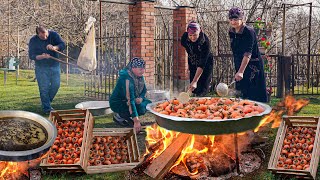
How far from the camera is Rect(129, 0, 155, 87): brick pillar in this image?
8.88 meters

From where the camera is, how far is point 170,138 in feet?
16.1

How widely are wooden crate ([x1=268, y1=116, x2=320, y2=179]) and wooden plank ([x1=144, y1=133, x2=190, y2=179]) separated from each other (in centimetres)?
105

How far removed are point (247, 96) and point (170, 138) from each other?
192cm

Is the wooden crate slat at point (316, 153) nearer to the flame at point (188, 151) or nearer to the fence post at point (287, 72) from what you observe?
the flame at point (188, 151)

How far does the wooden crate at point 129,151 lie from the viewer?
4.45 m

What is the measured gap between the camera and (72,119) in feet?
16.1

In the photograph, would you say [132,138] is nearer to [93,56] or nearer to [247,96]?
[247,96]

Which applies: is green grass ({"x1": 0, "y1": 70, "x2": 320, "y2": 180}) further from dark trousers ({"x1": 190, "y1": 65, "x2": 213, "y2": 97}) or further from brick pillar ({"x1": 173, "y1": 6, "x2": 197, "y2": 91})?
brick pillar ({"x1": 173, "y1": 6, "x2": 197, "y2": 91})

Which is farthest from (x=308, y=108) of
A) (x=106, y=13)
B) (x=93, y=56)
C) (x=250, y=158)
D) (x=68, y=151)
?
(x=106, y=13)

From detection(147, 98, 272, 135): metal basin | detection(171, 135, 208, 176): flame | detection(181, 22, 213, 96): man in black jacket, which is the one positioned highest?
detection(181, 22, 213, 96): man in black jacket

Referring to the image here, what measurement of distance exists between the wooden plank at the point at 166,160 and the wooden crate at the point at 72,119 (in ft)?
2.54

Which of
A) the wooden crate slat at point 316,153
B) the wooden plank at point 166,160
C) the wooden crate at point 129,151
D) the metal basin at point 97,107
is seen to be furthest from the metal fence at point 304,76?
the wooden plank at point 166,160

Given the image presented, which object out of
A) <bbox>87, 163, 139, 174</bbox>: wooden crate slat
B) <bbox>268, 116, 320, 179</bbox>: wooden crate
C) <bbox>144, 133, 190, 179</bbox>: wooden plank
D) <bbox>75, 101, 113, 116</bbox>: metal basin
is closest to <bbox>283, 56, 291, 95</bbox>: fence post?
<bbox>75, 101, 113, 116</bbox>: metal basin

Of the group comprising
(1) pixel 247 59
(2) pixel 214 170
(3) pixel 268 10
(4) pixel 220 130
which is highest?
(3) pixel 268 10
